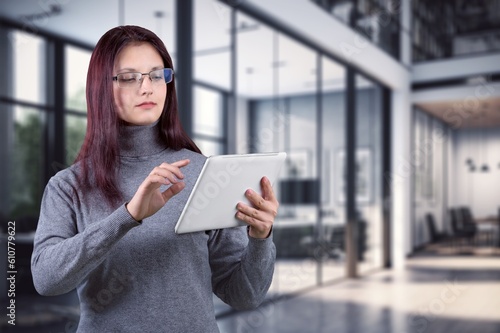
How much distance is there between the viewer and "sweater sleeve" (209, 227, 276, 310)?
119cm

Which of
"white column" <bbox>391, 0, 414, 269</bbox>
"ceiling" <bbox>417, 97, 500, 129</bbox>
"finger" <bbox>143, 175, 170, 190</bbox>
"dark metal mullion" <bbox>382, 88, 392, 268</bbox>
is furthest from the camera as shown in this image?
"ceiling" <bbox>417, 97, 500, 129</bbox>

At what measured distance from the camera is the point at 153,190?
934 mm

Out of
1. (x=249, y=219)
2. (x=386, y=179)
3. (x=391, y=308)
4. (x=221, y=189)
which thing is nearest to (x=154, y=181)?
(x=221, y=189)

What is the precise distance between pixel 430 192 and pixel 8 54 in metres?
10.4

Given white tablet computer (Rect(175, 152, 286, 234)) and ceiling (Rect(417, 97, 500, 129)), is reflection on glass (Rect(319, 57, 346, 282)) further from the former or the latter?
white tablet computer (Rect(175, 152, 286, 234))

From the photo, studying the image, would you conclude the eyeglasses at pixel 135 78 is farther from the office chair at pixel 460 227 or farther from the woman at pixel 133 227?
the office chair at pixel 460 227

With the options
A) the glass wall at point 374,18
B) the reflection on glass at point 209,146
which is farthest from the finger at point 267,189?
the glass wall at point 374,18

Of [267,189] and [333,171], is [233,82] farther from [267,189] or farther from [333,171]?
[267,189]

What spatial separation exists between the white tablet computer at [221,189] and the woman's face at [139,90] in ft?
0.79

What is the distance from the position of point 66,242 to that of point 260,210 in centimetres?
41

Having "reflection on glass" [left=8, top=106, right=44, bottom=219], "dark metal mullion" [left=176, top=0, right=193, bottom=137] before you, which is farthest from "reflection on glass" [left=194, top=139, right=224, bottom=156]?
"reflection on glass" [left=8, top=106, right=44, bottom=219]

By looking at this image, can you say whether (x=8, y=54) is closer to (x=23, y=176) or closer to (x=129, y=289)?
(x=23, y=176)

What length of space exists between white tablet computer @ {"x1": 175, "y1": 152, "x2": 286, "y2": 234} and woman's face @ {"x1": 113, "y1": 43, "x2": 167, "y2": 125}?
240mm

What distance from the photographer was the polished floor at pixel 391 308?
4641 millimetres
